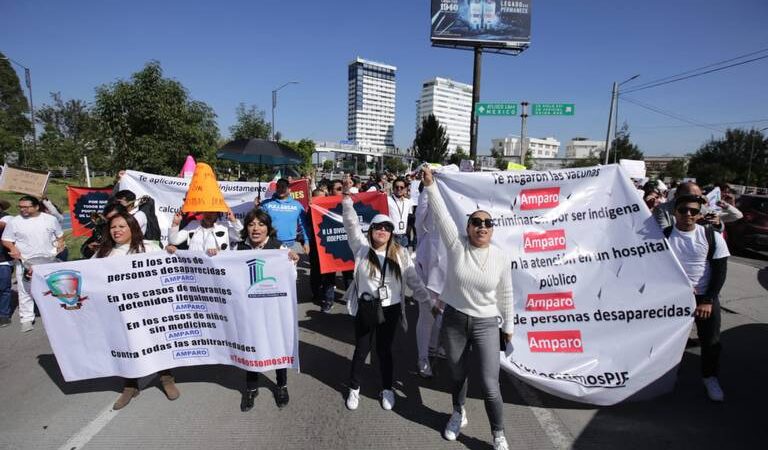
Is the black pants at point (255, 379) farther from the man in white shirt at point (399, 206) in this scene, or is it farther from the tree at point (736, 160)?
the tree at point (736, 160)

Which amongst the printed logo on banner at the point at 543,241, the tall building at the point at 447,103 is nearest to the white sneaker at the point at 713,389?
the printed logo on banner at the point at 543,241

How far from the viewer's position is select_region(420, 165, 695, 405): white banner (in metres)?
3.35

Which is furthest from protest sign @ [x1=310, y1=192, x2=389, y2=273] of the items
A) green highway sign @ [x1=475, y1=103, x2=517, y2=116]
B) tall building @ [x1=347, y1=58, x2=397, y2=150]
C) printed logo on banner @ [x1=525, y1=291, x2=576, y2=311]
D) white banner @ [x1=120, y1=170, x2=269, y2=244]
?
tall building @ [x1=347, y1=58, x2=397, y2=150]

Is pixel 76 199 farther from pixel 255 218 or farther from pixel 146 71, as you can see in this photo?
pixel 146 71

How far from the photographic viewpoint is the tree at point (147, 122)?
1312 centimetres

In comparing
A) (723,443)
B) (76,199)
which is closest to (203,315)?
(723,443)

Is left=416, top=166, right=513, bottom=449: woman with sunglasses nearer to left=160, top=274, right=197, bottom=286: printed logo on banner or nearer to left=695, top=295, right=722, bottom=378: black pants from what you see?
left=695, top=295, right=722, bottom=378: black pants

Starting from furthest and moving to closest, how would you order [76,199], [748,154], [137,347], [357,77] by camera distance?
[357,77]
[748,154]
[76,199]
[137,347]

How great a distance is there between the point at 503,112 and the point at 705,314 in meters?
14.6

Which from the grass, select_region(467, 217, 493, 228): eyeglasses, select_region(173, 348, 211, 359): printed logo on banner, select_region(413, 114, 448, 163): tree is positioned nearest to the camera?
select_region(467, 217, 493, 228): eyeglasses

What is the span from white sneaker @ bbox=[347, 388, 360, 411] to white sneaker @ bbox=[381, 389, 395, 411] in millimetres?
221

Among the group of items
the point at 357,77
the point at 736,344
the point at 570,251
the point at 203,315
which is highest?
the point at 357,77

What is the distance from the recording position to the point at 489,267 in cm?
280

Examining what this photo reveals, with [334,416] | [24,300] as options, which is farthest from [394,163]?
[334,416]
